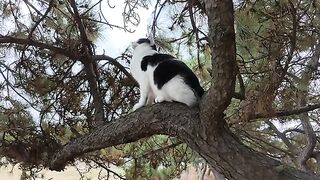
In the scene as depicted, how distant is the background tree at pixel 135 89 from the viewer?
3.92 ft

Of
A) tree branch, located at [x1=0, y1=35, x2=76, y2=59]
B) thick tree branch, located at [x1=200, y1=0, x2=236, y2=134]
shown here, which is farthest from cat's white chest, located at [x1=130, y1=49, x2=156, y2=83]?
thick tree branch, located at [x1=200, y1=0, x2=236, y2=134]

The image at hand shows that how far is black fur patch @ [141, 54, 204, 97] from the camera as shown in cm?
137

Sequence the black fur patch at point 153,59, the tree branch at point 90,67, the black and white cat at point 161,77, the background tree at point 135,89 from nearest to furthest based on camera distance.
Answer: the background tree at point 135,89 → the black and white cat at point 161,77 → the black fur patch at point 153,59 → the tree branch at point 90,67

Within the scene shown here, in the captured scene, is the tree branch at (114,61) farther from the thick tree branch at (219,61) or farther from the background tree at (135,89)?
the thick tree branch at (219,61)

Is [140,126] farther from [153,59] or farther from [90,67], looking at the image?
[90,67]

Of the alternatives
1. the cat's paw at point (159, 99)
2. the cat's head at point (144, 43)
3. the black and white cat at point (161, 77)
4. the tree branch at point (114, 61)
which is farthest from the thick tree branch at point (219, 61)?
the tree branch at point (114, 61)

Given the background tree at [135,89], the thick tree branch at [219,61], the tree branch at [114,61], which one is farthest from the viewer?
the tree branch at [114,61]

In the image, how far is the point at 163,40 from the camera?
6.15ft

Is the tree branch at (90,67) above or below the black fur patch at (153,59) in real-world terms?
above

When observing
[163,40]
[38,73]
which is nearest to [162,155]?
[163,40]

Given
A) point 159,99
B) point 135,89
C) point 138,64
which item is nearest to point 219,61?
point 159,99

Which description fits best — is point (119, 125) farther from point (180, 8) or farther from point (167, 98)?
point (180, 8)

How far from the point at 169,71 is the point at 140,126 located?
21 centimetres

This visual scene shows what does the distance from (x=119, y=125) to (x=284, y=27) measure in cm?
54
